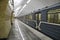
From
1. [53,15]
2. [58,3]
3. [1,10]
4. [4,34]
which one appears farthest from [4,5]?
[53,15]

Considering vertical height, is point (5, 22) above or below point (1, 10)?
below

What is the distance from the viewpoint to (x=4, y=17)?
6684 millimetres

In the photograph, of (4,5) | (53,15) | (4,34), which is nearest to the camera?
(4,5)

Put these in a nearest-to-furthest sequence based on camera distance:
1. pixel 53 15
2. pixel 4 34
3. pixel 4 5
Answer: pixel 4 5, pixel 4 34, pixel 53 15

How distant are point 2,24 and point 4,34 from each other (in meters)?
0.52

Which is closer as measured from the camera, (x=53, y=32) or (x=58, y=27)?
(x=58, y=27)

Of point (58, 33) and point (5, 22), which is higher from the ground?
point (5, 22)

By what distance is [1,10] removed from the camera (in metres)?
6.33

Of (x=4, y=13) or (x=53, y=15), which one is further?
(x=53, y=15)

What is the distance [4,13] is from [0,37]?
47.6 inches

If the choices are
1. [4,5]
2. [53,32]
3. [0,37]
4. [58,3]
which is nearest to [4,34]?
[0,37]

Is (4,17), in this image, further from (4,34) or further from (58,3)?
(58,3)

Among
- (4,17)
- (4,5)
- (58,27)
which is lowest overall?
(58,27)

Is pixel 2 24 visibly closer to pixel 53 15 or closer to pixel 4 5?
pixel 4 5
